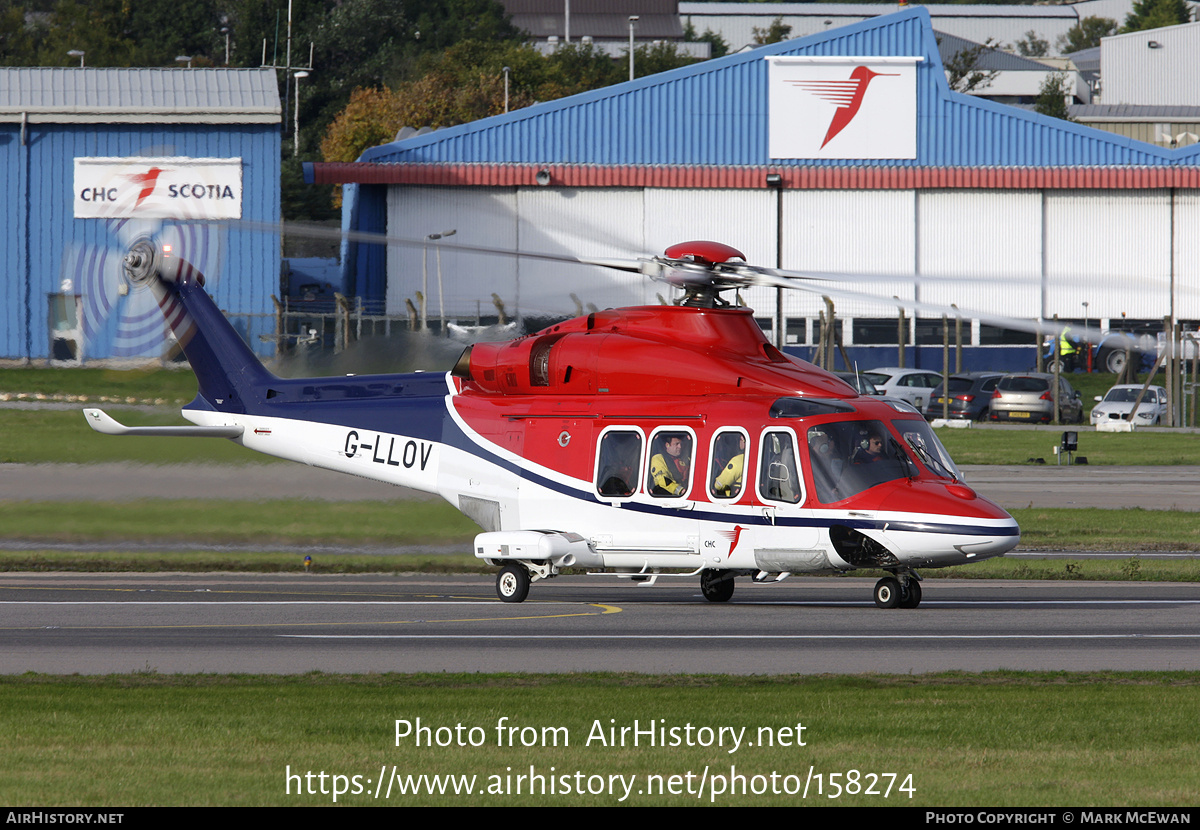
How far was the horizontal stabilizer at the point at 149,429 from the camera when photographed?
20.5 metres

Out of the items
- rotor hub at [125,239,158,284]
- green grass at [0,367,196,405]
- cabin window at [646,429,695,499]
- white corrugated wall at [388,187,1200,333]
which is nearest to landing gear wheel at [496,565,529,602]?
cabin window at [646,429,695,499]

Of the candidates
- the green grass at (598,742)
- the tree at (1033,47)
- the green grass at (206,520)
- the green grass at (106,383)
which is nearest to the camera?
the green grass at (598,742)

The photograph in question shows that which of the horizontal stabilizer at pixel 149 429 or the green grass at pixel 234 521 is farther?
the green grass at pixel 234 521

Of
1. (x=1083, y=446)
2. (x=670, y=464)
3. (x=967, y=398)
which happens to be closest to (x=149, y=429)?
(x=670, y=464)

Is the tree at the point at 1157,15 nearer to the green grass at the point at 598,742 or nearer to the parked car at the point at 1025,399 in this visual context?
the parked car at the point at 1025,399

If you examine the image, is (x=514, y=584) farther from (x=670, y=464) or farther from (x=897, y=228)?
(x=897, y=228)

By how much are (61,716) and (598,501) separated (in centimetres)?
777

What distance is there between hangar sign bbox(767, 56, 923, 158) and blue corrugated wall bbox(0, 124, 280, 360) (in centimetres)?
1939

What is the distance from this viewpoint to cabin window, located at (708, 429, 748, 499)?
1667 cm

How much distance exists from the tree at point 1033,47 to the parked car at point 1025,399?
130384mm

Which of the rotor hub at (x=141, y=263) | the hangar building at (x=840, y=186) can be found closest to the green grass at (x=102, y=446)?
the rotor hub at (x=141, y=263)

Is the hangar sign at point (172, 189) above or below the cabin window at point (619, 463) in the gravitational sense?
above

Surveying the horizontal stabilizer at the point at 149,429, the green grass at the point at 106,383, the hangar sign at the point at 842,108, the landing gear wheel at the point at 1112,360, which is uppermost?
the hangar sign at the point at 842,108

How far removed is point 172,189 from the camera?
48812 millimetres
